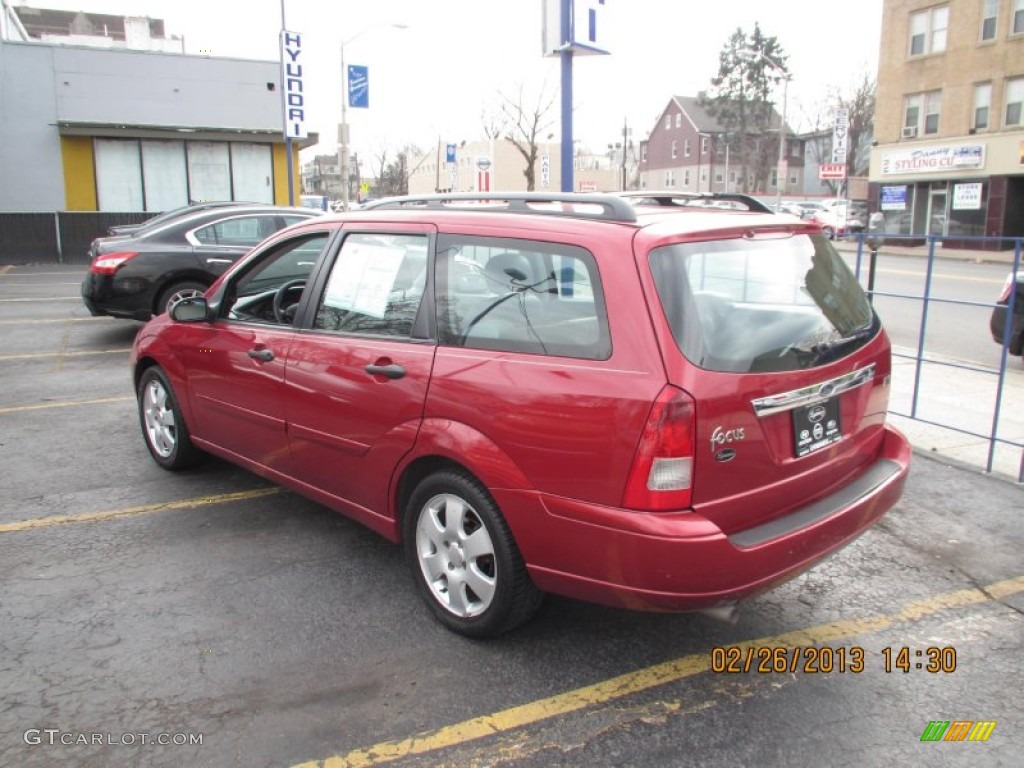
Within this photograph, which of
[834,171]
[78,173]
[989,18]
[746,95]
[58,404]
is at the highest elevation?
[746,95]

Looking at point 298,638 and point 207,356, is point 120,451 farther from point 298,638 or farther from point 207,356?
point 298,638

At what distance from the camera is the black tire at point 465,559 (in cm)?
318

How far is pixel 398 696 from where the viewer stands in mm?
3059

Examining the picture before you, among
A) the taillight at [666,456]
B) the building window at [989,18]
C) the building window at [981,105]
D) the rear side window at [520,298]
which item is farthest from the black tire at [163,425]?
the building window at [989,18]

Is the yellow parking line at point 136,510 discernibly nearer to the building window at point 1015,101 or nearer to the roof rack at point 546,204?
the roof rack at point 546,204

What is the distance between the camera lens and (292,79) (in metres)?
19.8

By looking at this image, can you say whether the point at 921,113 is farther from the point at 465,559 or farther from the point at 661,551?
the point at 661,551

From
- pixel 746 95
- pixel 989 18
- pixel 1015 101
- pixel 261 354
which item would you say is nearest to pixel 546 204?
pixel 261 354

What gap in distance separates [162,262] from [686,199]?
788cm

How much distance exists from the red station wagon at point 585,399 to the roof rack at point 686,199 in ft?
1.52

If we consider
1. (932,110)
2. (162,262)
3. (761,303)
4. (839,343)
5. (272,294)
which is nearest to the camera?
(761,303)

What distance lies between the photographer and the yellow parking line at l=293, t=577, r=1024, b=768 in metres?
2.77

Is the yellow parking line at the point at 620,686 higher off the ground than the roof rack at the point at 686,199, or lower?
lower

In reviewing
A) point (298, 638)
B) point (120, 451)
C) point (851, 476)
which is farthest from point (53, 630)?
point (851, 476)
